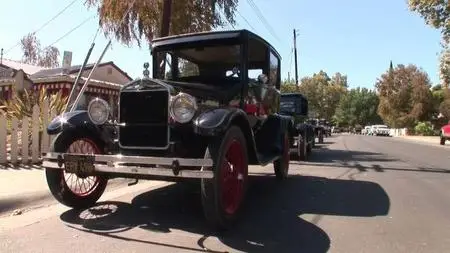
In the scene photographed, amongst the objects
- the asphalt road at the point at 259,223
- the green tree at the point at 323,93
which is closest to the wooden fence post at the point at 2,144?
the asphalt road at the point at 259,223

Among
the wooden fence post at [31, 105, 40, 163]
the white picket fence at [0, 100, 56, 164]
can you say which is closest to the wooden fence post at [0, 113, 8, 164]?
the white picket fence at [0, 100, 56, 164]

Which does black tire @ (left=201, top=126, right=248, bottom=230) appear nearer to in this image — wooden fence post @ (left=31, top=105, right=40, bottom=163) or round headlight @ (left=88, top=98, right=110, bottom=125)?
round headlight @ (left=88, top=98, right=110, bottom=125)

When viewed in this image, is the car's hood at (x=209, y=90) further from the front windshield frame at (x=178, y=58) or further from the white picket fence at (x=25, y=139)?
the white picket fence at (x=25, y=139)

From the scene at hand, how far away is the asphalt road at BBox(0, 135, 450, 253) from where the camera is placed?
5.67m

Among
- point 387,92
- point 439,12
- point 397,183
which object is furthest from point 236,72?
point 387,92

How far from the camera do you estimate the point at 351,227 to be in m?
6.62

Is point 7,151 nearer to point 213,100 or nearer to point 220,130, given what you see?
point 213,100

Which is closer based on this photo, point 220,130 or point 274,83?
point 220,130

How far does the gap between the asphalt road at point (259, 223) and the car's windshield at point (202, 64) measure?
188 cm

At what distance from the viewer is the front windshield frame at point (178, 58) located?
27.3 feet

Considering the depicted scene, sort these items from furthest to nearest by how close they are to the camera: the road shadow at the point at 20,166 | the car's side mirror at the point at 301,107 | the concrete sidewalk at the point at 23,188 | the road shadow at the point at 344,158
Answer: the car's side mirror at the point at 301,107, the road shadow at the point at 344,158, the road shadow at the point at 20,166, the concrete sidewalk at the point at 23,188

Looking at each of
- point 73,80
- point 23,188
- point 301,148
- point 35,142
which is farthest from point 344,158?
point 73,80

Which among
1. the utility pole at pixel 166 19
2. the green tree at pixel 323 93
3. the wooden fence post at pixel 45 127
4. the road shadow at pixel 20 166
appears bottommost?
the road shadow at pixel 20 166

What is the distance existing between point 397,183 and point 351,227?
190 inches
